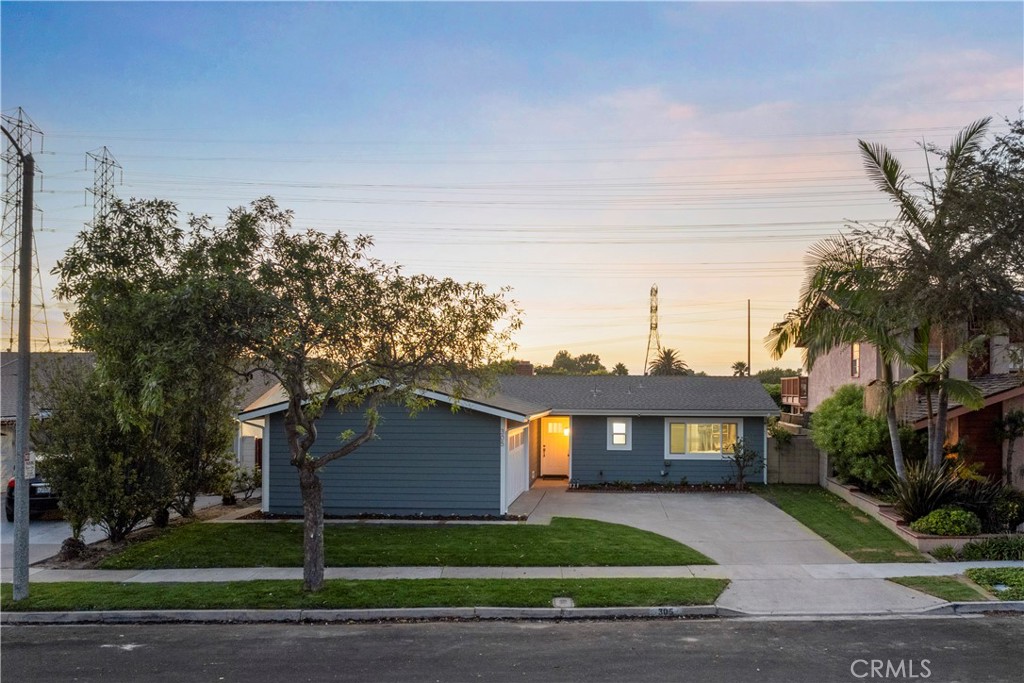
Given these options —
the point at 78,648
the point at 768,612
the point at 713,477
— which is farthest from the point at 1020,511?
the point at 78,648

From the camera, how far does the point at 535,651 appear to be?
10.0m

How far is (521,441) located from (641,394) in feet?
19.4

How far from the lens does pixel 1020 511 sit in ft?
54.6

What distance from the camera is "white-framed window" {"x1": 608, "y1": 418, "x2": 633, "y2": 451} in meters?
26.6

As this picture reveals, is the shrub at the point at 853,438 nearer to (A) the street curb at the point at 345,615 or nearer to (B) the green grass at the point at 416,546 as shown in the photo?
(B) the green grass at the point at 416,546

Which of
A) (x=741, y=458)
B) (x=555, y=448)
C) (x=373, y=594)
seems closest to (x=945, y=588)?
(x=373, y=594)

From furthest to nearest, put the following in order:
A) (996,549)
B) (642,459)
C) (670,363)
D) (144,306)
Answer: (670,363), (642,459), (996,549), (144,306)

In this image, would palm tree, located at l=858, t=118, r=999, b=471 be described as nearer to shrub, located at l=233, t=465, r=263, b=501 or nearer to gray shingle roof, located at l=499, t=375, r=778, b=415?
gray shingle roof, located at l=499, t=375, r=778, b=415

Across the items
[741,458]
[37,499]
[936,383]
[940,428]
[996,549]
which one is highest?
[936,383]

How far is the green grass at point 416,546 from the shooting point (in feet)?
49.3

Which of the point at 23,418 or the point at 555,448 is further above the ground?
the point at 23,418

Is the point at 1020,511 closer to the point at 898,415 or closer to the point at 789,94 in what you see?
the point at 898,415

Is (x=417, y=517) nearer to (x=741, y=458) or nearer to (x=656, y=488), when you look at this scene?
(x=656, y=488)

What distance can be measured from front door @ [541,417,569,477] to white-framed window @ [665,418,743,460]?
3.99 m
